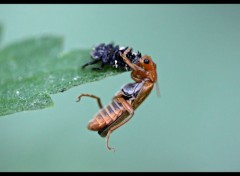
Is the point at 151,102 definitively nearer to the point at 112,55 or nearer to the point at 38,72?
the point at 112,55

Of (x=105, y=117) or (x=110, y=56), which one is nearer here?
(x=105, y=117)

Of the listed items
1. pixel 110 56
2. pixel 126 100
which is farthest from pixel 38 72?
pixel 126 100

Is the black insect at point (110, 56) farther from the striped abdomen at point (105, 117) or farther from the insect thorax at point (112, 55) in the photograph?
the striped abdomen at point (105, 117)

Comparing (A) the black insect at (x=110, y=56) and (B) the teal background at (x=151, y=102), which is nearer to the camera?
(A) the black insect at (x=110, y=56)

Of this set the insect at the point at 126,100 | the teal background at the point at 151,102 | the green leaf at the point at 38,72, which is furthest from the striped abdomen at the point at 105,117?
the teal background at the point at 151,102

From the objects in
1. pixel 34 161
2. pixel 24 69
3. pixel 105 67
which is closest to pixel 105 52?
pixel 105 67
